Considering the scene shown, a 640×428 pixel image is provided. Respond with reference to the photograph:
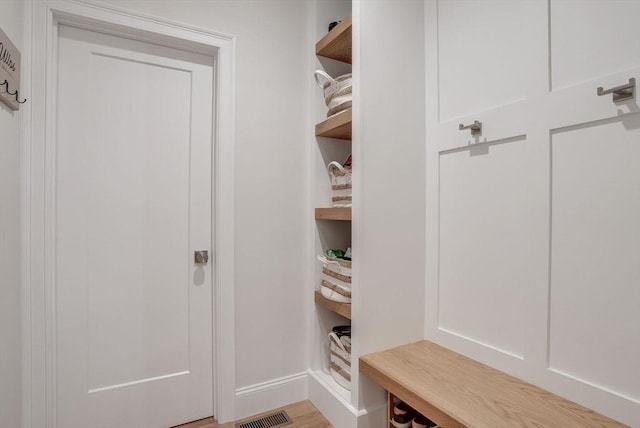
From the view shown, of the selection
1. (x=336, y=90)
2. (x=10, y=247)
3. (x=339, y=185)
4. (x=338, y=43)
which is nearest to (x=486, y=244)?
(x=339, y=185)

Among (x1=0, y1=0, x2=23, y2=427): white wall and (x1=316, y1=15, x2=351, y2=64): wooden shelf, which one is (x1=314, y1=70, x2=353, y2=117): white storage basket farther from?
(x1=0, y1=0, x2=23, y2=427): white wall

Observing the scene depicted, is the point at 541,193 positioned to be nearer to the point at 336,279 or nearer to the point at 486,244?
the point at 486,244

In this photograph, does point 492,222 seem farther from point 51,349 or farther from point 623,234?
point 51,349

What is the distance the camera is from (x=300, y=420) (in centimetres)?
170

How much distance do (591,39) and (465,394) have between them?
1.23m

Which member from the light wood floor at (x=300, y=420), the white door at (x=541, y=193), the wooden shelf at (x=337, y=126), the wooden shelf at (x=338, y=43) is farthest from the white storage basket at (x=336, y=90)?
the light wood floor at (x=300, y=420)

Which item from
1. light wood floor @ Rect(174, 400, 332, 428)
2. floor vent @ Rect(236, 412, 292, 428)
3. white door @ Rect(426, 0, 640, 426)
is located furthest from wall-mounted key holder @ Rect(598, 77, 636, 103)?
floor vent @ Rect(236, 412, 292, 428)

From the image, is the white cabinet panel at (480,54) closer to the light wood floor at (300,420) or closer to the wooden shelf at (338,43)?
the wooden shelf at (338,43)

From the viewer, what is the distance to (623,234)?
971 mm

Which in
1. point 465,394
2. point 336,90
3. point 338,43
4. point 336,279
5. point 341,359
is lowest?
point 341,359

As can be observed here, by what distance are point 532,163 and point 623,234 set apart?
352 mm

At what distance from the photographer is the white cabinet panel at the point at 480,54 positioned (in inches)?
48.6

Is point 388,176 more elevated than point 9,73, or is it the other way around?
point 9,73

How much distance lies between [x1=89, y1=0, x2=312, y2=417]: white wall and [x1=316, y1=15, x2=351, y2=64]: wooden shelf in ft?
0.47
